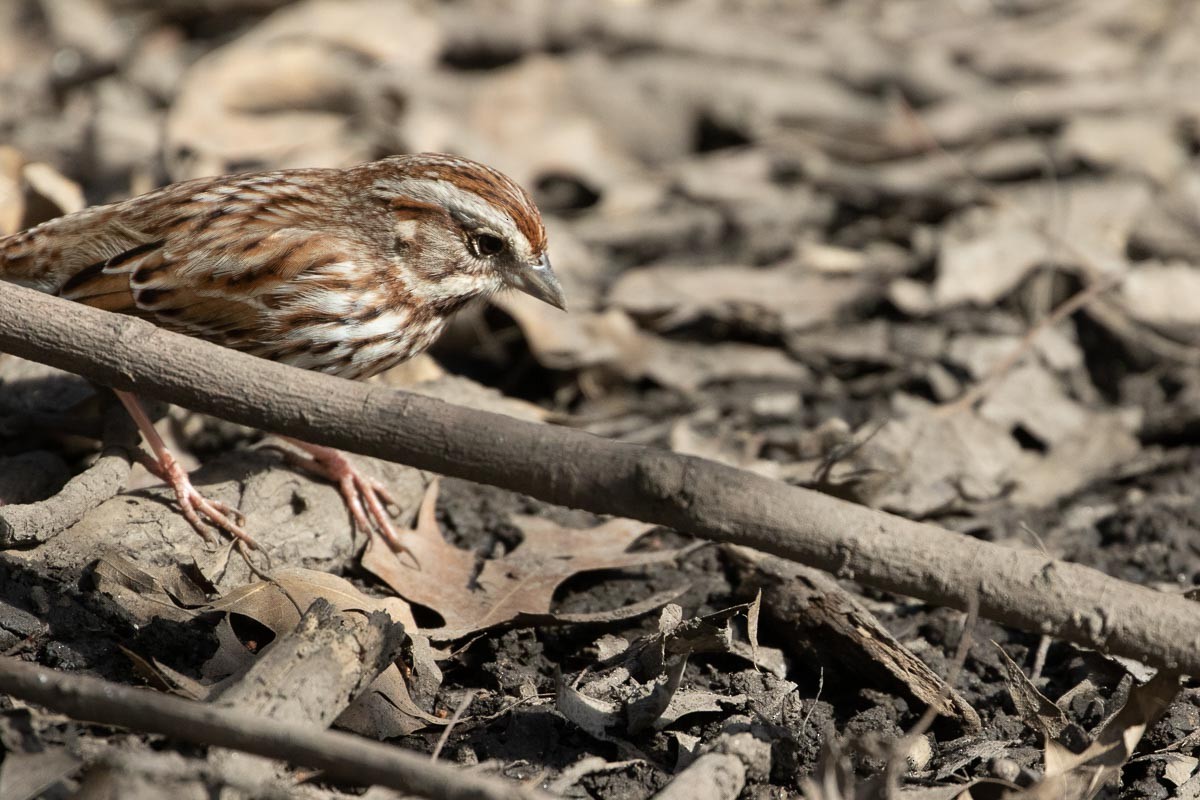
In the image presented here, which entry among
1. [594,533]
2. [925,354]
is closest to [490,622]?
[594,533]

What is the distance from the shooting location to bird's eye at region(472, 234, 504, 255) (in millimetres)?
4992

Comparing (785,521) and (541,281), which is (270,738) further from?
(541,281)

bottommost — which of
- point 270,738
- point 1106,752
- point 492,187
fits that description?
point 1106,752

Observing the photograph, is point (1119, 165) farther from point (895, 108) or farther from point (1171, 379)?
point (1171, 379)

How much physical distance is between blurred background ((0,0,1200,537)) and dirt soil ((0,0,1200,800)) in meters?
0.02

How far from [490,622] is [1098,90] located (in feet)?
19.8

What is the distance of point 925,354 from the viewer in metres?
6.25

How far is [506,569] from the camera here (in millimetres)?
4527

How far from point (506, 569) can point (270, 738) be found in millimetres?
1803

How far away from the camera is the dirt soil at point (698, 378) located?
380 centimetres

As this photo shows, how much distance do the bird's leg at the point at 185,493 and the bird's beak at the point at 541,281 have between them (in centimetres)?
146

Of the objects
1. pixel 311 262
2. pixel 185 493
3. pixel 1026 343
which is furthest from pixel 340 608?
pixel 1026 343

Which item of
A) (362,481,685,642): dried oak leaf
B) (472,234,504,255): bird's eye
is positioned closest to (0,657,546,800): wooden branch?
(362,481,685,642): dried oak leaf

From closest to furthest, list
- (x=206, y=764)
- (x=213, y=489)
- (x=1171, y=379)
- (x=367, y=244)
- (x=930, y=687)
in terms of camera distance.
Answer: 1. (x=206, y=764)
2. (x=930, y=687)
3. (x=213, y=489)
4. (x=367, y=244)
5. (x=1171, y=379)
